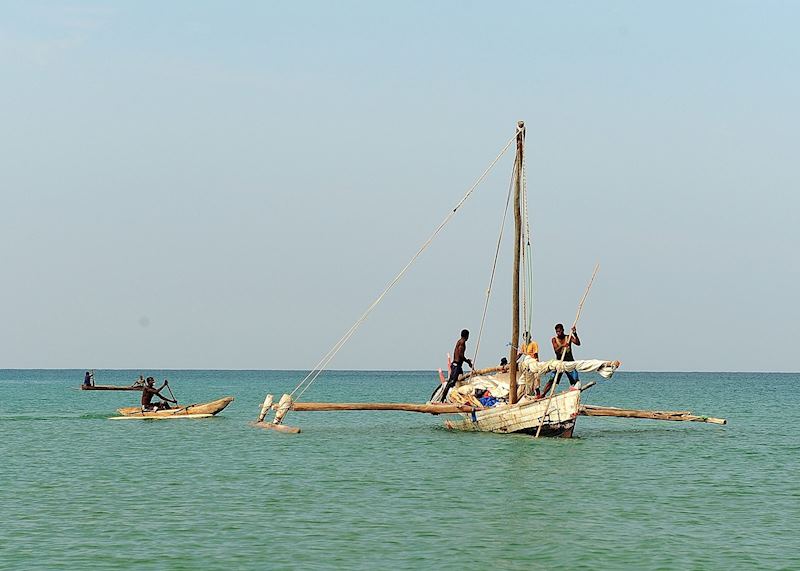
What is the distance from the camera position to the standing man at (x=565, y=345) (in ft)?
103

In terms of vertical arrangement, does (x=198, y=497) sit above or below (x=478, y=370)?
below

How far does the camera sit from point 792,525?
19.6m

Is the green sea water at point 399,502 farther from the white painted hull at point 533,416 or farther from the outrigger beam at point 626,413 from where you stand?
the outrigger beam at point 626,413

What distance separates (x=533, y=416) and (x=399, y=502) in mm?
11556

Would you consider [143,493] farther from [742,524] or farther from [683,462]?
[683,462]

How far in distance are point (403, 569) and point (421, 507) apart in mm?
5590

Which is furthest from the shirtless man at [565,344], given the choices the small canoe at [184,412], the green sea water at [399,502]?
the small canoe at [184,412]

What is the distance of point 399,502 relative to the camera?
71.8 feet

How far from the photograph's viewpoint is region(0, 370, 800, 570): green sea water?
654 inches

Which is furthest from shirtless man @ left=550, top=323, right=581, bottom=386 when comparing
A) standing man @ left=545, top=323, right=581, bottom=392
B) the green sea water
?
the green sea water

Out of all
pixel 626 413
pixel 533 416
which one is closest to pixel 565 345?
pixel 533 416

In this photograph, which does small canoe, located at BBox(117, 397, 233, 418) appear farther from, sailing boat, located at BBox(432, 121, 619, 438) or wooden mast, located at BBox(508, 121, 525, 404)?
wooden mast, located at BBox(508, 121, 525, 404)

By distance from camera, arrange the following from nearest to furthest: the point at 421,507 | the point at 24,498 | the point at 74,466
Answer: the point at 421,507 < the point at 24,498 < the point at 74,466

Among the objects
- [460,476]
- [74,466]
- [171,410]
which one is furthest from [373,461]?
[171,410]
